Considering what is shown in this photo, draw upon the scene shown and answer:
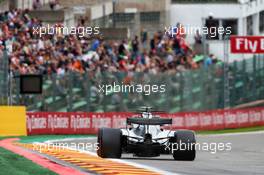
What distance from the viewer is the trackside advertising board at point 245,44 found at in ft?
135

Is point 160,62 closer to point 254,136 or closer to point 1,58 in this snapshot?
point 254,136

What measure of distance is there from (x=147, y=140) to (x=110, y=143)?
0.69 m

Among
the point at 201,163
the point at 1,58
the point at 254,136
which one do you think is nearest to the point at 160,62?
the point at 254,136

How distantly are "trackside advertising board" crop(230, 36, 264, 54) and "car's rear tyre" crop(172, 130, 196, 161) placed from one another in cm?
2142

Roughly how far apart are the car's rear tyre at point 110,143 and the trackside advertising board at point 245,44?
2181 cm

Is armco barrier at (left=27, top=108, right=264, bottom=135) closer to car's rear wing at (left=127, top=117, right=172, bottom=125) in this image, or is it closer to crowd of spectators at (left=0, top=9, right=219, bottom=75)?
crowd of spectators at (left=0, top=9, right=219, bottom=75)

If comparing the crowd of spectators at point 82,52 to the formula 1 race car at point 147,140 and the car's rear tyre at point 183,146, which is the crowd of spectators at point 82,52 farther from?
the car's rear tyre at point 183,146

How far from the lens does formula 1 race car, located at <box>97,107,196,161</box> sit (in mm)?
19500

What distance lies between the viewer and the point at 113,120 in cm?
3725
